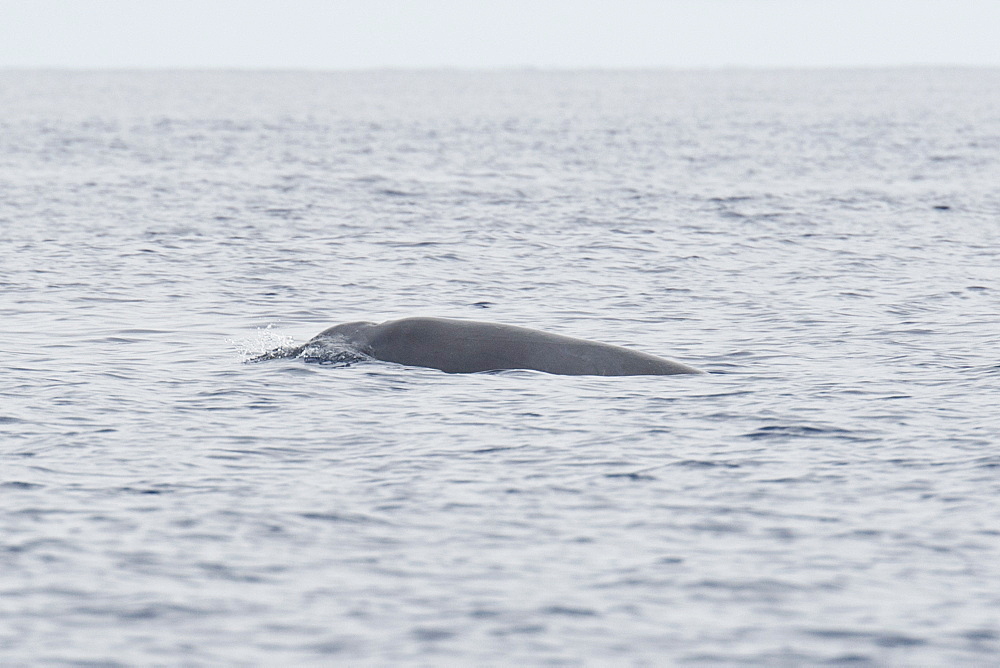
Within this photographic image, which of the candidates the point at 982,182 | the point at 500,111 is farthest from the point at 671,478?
the point at 500,111

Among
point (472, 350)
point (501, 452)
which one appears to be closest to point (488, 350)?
point (472, 350)

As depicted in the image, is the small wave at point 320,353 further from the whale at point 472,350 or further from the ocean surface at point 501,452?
the ocean surface at point 501,452

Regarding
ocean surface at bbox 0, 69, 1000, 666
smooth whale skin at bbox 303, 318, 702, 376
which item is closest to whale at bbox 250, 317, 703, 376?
smooth whale skin at bbox 303, 318, 702, 376

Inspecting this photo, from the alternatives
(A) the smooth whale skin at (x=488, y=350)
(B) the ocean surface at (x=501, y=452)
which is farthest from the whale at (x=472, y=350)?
(B) the ocean surface at (x=501, y=452)

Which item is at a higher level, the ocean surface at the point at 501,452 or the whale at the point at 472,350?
the whale at the point at 472,350

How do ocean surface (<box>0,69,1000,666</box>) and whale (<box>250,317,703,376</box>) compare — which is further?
whale (<box>250,317,703,376</box>)

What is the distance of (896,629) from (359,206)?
3294cm

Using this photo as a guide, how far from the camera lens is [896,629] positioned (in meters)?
10.6

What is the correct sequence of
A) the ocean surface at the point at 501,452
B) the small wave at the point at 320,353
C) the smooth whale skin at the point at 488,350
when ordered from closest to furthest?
the ocean surface at the point at 501,452 < the smooth whale skin at the point at 488,350 < the small wave at the point at 320,353

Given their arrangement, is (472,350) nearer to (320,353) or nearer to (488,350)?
(488,350)

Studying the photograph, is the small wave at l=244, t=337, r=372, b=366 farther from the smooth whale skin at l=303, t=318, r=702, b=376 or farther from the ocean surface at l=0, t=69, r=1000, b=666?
the ocean surface at l=0, t=69, r=1000, b=666

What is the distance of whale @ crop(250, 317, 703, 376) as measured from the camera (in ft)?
63.2

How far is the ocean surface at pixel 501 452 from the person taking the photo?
1077cm

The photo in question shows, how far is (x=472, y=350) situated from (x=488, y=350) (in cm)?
20
